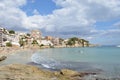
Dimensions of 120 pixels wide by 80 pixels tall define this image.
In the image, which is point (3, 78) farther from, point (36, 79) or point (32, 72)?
point (32, 72)

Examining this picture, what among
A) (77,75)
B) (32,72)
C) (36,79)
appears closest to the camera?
(36,79)

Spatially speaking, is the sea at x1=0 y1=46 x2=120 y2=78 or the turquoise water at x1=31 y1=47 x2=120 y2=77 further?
the turquoise water at x1=31 y1=47 x2=120 y2=77

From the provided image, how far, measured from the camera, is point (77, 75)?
34562 millimetres

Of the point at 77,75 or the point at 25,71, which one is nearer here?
A: the point at 25,71

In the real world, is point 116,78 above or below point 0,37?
below

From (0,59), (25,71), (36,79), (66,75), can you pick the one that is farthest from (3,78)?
(0,59)

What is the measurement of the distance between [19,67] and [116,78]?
13.3m

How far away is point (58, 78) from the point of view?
2983cm

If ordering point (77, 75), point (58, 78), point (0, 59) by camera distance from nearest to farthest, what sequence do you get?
point (58, 78) < point (77, 75) < point (0, 59)

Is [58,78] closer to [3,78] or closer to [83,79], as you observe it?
[83,79]

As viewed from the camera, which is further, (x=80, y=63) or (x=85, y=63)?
(x=85, y=63)

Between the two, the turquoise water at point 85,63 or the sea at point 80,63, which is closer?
the sea at point 80,63

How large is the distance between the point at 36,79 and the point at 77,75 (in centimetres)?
958

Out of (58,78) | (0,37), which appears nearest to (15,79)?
(58,78)
